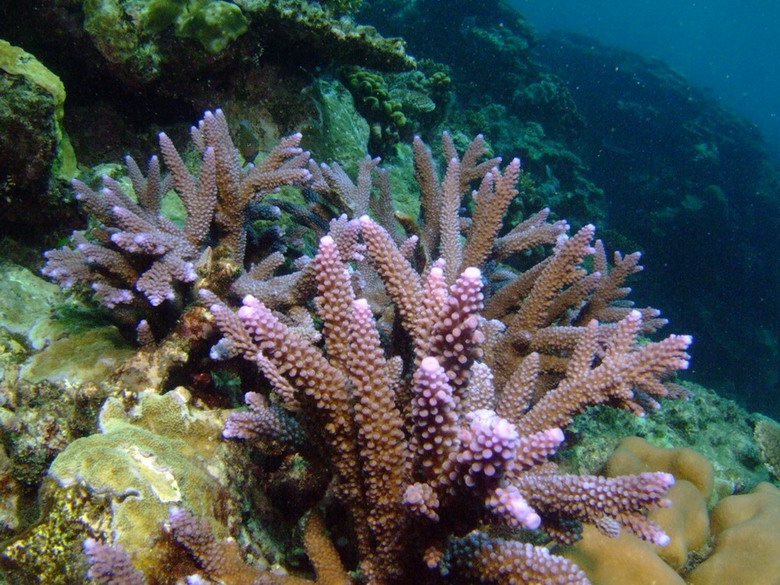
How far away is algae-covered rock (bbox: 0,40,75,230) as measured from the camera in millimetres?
3031

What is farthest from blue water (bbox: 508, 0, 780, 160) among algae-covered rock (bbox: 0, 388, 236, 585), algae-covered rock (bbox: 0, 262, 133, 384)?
algae-covered rock (bbox: 0, 388, 236, 585)

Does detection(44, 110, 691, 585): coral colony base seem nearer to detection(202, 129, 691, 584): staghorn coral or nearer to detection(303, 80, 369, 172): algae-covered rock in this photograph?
detection(202, 129, 691, 584): staghorn coral

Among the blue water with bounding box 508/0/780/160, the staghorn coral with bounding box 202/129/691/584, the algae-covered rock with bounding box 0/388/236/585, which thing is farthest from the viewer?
the blue water with bounding box 508/0/780/160

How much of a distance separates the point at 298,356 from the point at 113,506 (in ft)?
2.68

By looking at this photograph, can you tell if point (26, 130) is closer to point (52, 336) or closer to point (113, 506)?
point (52, 336)

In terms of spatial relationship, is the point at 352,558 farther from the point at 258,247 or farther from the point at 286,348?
the point at 258,247

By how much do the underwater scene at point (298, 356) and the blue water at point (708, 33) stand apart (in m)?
71.9

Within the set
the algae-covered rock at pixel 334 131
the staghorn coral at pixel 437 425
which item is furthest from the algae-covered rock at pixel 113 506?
the algae-covered rock at pixel 334 131

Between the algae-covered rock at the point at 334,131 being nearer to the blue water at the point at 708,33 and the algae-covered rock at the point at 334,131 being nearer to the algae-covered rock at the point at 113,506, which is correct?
the algae-covered rock at the point at 113,506

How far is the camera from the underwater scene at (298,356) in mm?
1590

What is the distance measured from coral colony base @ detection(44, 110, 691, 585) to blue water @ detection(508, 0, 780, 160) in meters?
73.5

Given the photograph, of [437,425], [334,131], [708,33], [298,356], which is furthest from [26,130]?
[708,33]

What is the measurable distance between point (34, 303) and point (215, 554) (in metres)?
2.69

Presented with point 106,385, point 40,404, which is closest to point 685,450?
point 106,385
